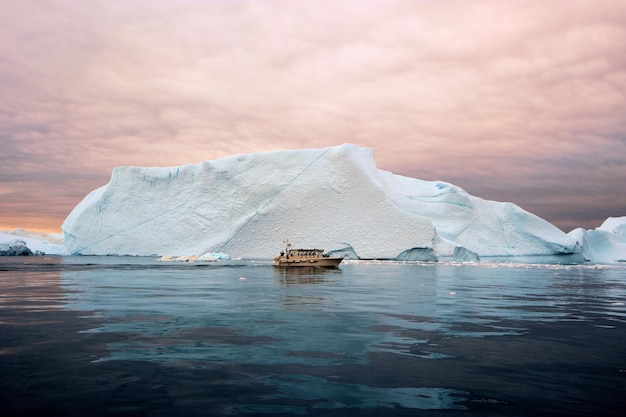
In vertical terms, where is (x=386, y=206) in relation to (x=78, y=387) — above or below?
above

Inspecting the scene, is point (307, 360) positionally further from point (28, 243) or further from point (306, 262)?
point (28, 243)

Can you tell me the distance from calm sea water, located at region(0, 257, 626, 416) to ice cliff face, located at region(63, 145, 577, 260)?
3556 centimetres

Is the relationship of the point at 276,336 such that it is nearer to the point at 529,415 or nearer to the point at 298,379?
the point at 298,379

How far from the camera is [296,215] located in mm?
49156

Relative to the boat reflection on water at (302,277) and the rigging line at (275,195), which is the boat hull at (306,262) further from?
the rigging line at (275,195)

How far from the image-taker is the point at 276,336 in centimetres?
750

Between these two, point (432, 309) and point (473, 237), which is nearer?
point (432, 309)

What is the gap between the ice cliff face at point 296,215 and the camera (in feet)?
154

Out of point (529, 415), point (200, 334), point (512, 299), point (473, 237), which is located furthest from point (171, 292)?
point (473, 237)

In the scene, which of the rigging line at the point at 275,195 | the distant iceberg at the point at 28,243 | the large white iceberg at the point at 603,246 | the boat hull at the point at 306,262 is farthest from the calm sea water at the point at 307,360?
the large white iceberg at the point at 603,246

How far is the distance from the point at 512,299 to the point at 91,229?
2031 inches

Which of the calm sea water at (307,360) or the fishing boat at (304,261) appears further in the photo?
the fishing boat at (304,261)

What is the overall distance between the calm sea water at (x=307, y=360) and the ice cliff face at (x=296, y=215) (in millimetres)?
35557

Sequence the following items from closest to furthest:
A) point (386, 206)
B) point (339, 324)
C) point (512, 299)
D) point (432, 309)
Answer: point (339, 324) → point (432, 309) → point (512, 299) → point (386, 206)
